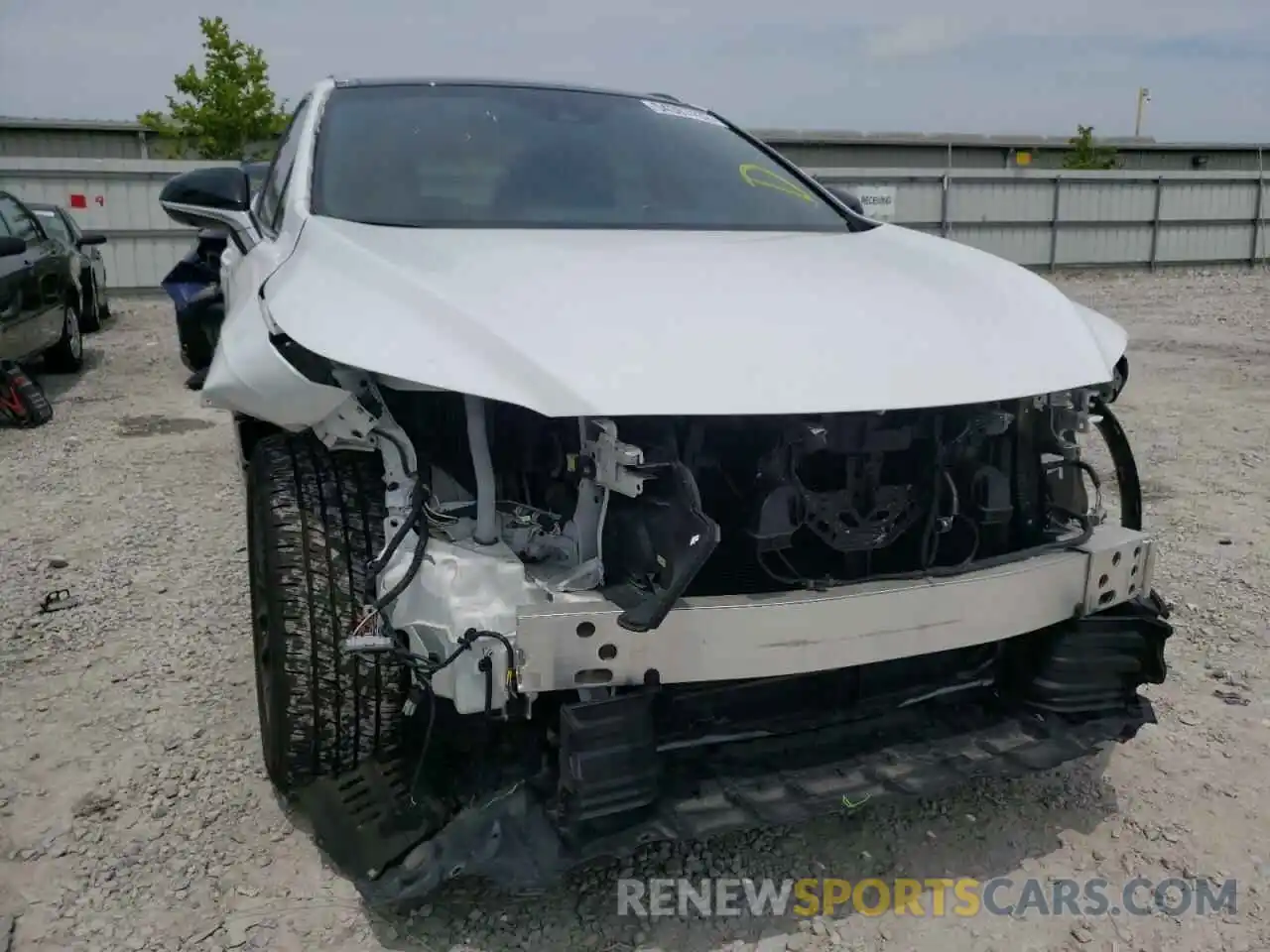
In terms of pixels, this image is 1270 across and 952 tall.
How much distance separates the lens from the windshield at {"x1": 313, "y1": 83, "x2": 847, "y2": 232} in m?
2.92

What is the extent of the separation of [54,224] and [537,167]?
324 inches

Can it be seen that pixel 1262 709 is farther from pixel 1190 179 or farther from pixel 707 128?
pixel 1190 179

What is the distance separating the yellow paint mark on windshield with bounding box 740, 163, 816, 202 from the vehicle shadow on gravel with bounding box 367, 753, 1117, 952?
1904 millimetres

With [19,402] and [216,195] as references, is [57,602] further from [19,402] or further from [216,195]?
[19,402]

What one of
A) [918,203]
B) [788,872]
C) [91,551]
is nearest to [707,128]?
[788,872]

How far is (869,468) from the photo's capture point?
2.24m

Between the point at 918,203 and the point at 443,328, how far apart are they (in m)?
16.9

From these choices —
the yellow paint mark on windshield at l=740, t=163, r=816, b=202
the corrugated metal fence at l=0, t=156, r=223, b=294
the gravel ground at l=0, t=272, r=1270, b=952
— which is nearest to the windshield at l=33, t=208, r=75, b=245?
the corrugated metal fence at l=0, t=156, r=223, b=294

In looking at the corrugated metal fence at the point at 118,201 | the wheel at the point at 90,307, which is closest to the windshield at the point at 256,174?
the wheel at the point at 90,307

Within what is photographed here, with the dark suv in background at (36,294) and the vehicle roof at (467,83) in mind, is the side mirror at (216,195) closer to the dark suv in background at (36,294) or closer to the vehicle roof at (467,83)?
the vehicle roof at (467,83)

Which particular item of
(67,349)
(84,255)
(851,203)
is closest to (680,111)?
(851,203)

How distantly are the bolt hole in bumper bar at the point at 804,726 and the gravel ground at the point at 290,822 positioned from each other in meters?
0.25

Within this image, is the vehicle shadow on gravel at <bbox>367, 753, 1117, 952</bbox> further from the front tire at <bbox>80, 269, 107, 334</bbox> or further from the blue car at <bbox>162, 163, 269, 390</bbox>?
the front tire at <bbox>80, 269, 107, 334</bbox>

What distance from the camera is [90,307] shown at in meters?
10.9
